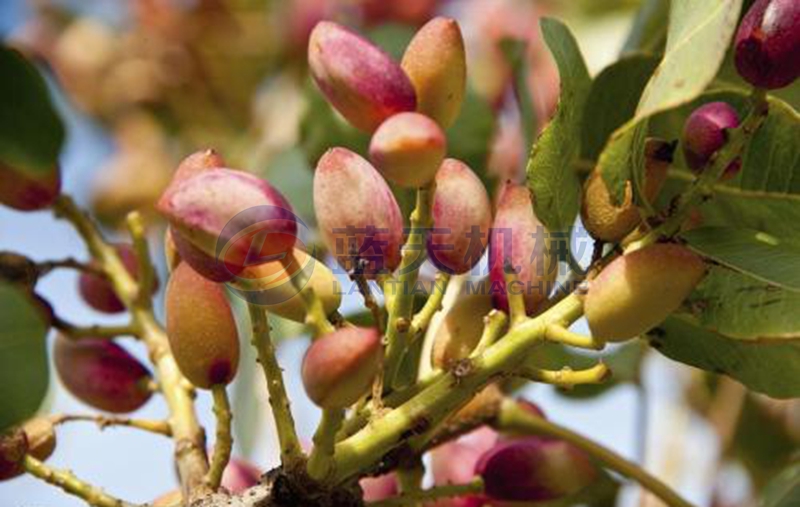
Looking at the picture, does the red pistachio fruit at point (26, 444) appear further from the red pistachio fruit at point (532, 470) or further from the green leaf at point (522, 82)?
the green leaf at point (522, 82)

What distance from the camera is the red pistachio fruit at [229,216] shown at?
2.34 feet

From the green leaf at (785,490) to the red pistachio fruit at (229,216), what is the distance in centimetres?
44

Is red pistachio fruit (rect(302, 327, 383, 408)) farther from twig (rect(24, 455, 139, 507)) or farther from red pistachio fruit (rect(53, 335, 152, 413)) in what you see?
red pistachio fruit (rect(53, 335, 152, 413))

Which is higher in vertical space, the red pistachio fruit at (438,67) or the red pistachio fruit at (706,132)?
the red pistachio fruit at (438,67)

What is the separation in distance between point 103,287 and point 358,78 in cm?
37

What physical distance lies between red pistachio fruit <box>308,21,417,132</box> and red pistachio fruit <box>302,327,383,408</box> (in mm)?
151

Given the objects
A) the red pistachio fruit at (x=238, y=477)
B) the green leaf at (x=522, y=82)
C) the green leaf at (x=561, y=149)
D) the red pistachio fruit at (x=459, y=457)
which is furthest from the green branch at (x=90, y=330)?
the green leaf at (x=522, y=82)

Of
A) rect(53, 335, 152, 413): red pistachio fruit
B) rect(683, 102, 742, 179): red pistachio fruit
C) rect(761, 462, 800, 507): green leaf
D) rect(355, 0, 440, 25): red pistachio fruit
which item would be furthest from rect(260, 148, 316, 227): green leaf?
rect(683, 102, 742, 179): red pistachio fruit

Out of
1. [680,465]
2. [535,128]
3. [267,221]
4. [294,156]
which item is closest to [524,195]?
[267,221]

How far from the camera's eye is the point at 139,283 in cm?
102

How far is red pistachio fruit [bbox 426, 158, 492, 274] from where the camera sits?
0.79 metres

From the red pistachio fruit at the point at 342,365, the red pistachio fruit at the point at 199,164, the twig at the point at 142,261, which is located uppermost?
the twig at the point at 142,261

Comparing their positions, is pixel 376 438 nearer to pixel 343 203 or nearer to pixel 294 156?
pixel 343 203

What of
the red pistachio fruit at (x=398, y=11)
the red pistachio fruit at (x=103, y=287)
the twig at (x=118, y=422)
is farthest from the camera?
the red pistachio fruit at (x=398, y=11)
